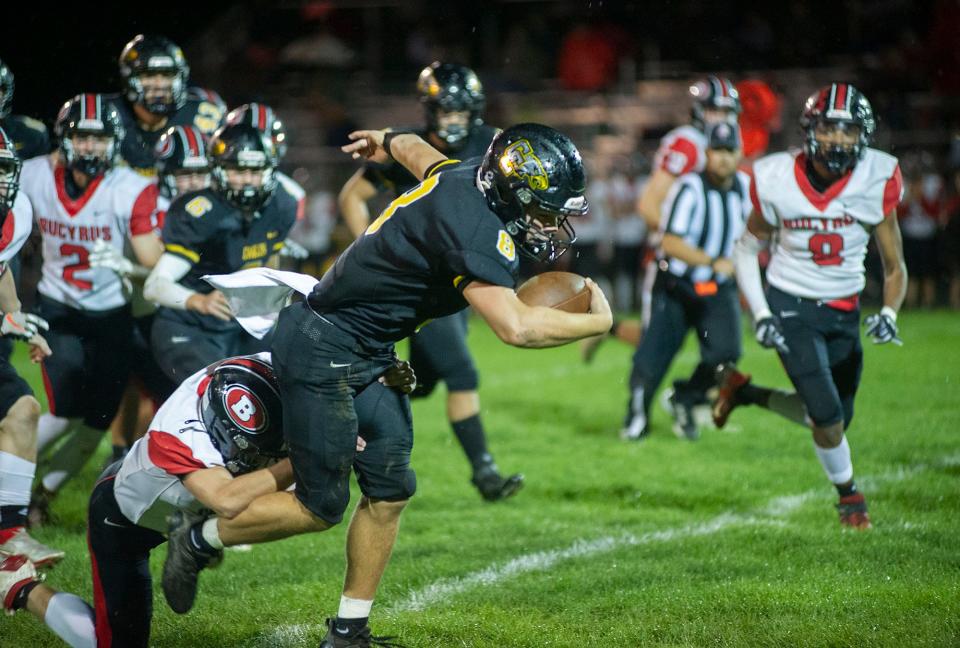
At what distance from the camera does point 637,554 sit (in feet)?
16.0

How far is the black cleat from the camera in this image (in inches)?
141

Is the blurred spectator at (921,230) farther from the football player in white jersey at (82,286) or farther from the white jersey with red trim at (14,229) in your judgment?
the white jersey with red trim at (14,229)

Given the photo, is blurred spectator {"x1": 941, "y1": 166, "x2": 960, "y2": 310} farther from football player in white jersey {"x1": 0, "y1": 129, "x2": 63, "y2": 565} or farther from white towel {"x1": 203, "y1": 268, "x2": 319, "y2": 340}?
football player in white jersey {"x1": 0, "y1": 129, "x2": 63, "y2": 565}

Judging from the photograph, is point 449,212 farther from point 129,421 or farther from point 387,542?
point 129,421

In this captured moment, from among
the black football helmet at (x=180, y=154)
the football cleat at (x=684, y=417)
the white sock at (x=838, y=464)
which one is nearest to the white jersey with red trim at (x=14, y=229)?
the black football helmet at (x=180, y=154)

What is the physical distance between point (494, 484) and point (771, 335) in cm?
161

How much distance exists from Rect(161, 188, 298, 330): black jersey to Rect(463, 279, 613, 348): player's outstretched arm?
2369 millimetres

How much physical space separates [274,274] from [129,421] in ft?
9.68

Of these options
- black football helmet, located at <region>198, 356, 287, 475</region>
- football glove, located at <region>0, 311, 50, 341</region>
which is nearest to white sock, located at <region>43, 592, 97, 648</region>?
black football helmet, located at <region>198, 356, 287, 475</region>

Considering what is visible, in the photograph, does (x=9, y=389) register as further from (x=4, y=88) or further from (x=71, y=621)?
(x=4, y=88)

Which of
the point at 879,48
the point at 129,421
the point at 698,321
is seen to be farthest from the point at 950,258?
the point at 129,421

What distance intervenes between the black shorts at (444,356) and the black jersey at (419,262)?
219 cm

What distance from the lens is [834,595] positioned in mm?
4195

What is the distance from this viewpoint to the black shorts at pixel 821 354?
525cm
